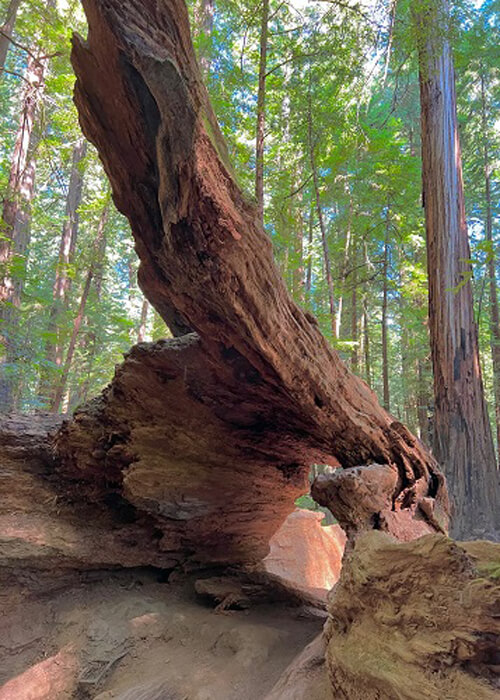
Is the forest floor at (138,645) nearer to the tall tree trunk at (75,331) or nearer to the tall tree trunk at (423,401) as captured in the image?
the tall tree trunk at (75,331)

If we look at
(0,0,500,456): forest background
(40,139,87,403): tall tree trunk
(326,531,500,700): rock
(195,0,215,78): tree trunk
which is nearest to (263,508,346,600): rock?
(0,0,500,456): forest background

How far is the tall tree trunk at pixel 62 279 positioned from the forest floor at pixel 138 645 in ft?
21.1

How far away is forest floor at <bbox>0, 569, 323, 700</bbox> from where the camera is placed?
287 centimetres

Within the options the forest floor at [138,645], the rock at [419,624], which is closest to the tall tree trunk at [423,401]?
the forest floor at [138,645]

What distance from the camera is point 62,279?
13086 mm

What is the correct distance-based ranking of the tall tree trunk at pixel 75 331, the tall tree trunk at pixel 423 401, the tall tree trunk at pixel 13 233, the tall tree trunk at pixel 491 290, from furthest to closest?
the tall tree trunk at pixel 491 290 → the tall tree trunk at pixel 423 401 → the tall tree trunk at pixel 75 331 → the tall tree trunk at pixel 13 233

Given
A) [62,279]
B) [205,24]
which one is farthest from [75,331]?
[205,24]

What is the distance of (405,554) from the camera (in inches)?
77.7

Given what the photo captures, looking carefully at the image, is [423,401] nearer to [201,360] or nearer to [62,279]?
[201,360]

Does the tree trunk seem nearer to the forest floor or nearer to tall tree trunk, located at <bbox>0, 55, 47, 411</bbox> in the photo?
tall tree trunk, located at <bbox>0, 55, 47, 411</bbox>

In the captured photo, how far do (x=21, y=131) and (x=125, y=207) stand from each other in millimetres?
7681

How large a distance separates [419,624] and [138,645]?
2.56 meters

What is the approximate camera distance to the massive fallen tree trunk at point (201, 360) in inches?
91.0

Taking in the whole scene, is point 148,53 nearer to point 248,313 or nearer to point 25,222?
point 248,313
